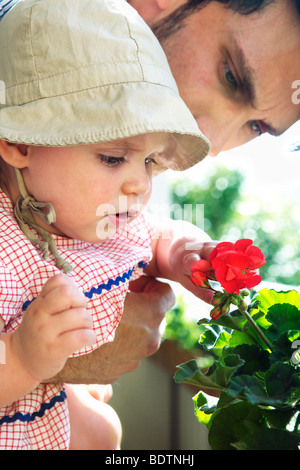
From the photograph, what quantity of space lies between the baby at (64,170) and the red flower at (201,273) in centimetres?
16

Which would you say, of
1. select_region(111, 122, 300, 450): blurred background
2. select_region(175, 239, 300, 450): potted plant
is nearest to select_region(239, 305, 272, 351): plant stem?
select_region(175, 239, 300, 450): potted plant

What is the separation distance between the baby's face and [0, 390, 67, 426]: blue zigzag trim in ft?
1.00

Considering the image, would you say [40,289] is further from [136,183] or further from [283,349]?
[283,349]

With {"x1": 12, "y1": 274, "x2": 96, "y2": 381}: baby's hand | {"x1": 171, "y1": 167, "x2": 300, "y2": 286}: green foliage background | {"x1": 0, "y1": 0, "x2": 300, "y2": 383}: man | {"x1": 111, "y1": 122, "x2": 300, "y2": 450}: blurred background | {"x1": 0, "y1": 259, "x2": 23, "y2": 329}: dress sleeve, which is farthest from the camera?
{"x1": 171, "y1": 167, "x2": 300, "y2": 286}: green foliage background

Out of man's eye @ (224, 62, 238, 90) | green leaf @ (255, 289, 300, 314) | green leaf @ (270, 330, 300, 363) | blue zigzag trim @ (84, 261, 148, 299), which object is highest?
man's eye @ (224, 62, 238, 90)

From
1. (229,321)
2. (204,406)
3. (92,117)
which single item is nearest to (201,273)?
(229,321)

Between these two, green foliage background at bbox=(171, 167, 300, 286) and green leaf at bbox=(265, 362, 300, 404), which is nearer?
green leaf at bbox=(265, 362, 300, 404)

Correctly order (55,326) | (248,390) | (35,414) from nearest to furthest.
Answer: (248,390) < (55,326) < (35,414)

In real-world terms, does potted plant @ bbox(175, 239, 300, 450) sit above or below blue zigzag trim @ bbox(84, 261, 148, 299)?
above

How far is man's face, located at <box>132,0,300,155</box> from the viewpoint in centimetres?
109

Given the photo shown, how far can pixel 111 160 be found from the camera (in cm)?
84

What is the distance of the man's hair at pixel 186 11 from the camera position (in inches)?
Answer: 42.9

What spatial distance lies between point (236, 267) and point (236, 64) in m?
0.62

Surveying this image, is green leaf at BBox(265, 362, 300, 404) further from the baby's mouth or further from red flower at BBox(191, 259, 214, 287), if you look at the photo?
the baby's mouth
